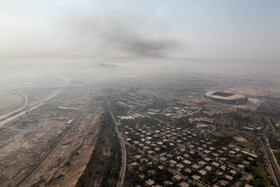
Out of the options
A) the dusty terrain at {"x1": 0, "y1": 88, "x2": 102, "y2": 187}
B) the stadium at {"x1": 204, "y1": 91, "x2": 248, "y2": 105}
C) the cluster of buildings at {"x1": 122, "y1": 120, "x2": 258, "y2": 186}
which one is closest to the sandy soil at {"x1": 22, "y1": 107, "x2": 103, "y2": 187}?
the dusty terrain at {"x1": 0, "y1": 88, "x2": 102, "y2": 187}

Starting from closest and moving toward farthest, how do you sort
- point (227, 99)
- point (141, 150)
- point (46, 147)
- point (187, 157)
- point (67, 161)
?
point (67, 161) → point (187, 157) → point (141, 150) → point (46, 147) → point (227, 99)

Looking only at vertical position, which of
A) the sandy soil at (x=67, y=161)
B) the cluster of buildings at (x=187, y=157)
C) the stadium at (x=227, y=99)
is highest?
the stadium at (x=227, y=99)

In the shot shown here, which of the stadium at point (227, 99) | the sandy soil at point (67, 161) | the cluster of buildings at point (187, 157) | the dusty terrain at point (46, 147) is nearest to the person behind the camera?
the cluster of buildings at point (187, 157)

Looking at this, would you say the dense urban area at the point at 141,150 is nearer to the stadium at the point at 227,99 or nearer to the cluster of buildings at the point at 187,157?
the cluster of buildings at the point at 187,157

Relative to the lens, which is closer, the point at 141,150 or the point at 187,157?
the point at 187,157

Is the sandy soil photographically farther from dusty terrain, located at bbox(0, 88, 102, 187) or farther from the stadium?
the stadium

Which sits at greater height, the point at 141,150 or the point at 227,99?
the point at 227,99

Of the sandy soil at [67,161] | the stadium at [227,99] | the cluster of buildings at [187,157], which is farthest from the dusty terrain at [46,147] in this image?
the stadium at [227,99]

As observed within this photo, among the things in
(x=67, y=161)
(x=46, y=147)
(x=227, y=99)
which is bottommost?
(x=46, y=147)

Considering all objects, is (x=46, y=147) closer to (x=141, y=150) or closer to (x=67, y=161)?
(x=67, y=161)

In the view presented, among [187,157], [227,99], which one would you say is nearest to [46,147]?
[187,157]

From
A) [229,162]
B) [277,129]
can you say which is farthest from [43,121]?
[277,129]
